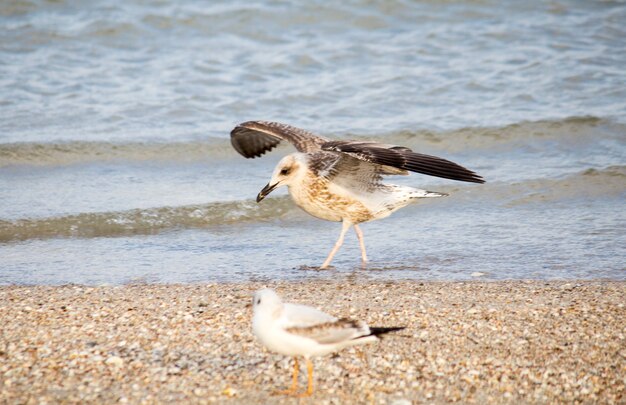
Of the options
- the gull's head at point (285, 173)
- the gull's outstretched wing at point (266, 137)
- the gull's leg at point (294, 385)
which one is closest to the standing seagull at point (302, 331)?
the gull's leg at point (294, 385)

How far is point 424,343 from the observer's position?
16.4 ft

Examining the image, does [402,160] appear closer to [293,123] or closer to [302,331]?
[302,331]

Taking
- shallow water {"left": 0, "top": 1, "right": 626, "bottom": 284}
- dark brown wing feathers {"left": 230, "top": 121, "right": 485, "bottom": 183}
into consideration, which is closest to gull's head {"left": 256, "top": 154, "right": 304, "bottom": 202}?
dark brown wing feathers {"left": 230, "top": 121, "right": 485, "bottom": 183}

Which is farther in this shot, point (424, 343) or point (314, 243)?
point (314, 243)

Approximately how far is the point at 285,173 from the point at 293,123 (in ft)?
13.8

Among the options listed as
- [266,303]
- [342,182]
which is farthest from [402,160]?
[266,303]

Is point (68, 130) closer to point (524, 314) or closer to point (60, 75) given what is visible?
point (60, 75)

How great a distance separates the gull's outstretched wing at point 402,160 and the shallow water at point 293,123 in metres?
0.79

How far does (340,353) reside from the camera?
190 inches

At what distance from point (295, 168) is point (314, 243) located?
1129 millimetres

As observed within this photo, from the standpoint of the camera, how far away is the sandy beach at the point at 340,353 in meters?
4.37

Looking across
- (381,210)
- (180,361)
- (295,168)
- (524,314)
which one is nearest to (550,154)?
(381,210)

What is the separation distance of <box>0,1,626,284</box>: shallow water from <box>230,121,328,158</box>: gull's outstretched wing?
619mm

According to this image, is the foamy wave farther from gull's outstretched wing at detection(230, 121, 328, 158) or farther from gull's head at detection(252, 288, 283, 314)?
gull's head at detection(252, 288, 283, 314)
